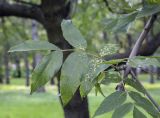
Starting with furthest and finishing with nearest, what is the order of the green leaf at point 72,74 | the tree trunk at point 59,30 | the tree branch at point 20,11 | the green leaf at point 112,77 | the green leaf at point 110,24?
1. the tree branch at point 20,11
2. the tree trunk at point 59,30
3. the green leaf at point 110,24
4. the green leaf at point 112,77
5. the green leaf at point 72,74

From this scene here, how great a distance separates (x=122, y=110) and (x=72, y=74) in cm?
13

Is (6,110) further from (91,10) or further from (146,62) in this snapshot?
(146,62)

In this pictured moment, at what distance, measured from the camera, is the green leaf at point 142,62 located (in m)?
0.85

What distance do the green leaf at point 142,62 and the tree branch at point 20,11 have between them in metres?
2.74

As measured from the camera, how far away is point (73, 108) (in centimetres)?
328

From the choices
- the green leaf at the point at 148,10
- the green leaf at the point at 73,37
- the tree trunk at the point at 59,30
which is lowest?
the tree trunk at the point at 59,30

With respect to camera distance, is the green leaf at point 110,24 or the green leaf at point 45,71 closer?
the green leaf at point 45,71

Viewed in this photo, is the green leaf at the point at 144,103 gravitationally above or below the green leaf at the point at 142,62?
below

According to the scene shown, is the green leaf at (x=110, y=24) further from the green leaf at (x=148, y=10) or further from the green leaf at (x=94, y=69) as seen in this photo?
the green leaf at (x=94, y=69)

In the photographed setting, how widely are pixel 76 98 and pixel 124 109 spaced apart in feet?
7.72

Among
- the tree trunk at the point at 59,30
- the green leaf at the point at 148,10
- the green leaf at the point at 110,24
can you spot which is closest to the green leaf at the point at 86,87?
the green leaf at the point at 148,10

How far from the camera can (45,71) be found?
87cm

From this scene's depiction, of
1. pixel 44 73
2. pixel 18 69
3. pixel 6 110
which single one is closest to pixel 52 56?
pixel 44 73

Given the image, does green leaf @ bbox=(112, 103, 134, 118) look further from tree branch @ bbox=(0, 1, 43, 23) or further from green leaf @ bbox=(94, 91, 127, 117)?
tree branch @ bbox=(0, 1, 43, 23)
